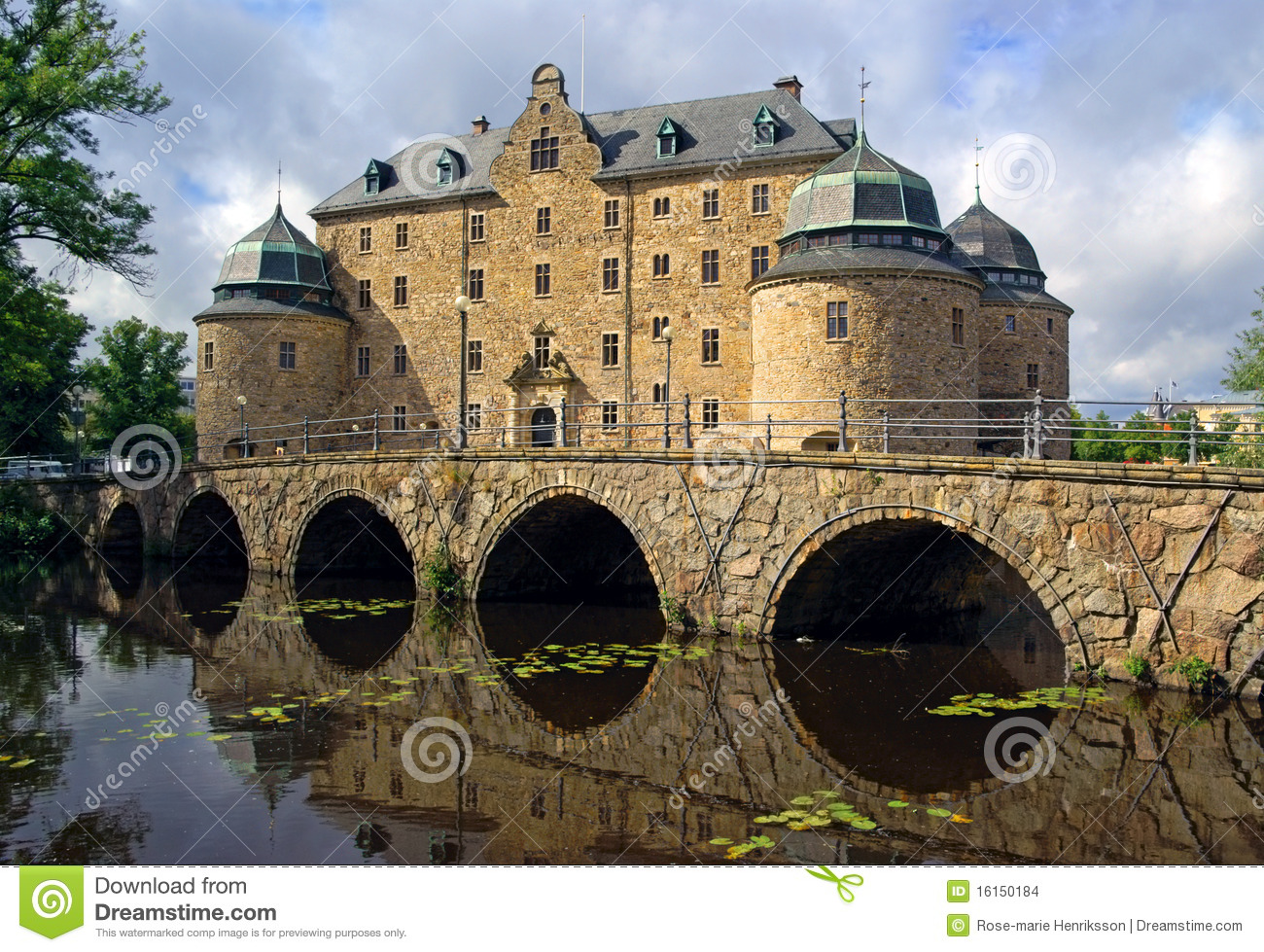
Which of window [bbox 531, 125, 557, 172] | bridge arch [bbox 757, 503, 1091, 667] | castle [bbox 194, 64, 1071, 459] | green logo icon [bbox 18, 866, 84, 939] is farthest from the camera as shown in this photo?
window [bbox 531, 125, 557, 172]

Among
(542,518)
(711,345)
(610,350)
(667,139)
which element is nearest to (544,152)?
(667,139)

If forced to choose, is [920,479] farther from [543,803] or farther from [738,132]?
[738,132]

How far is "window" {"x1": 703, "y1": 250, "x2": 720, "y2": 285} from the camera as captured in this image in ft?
116

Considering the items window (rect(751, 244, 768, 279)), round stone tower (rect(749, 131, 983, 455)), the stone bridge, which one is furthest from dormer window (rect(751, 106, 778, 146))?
the stone bridge

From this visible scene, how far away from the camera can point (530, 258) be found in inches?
1540

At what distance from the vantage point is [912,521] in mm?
15156

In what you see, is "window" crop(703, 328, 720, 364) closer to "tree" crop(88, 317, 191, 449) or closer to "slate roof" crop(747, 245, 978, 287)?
"slate roof" crop(747, 245, 978, 287)

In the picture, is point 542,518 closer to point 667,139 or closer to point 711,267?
point 711,267

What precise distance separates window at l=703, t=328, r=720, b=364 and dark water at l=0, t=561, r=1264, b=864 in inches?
724

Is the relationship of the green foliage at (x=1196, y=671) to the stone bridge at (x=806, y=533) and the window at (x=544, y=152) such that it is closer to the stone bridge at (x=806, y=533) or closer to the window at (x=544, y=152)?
the stone bridge at (x=806, y=533)

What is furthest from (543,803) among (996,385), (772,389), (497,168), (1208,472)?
(497,168)

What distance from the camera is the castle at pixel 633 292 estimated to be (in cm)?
2922

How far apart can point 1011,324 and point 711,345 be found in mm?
10308

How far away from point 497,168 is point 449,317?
6262 mm
